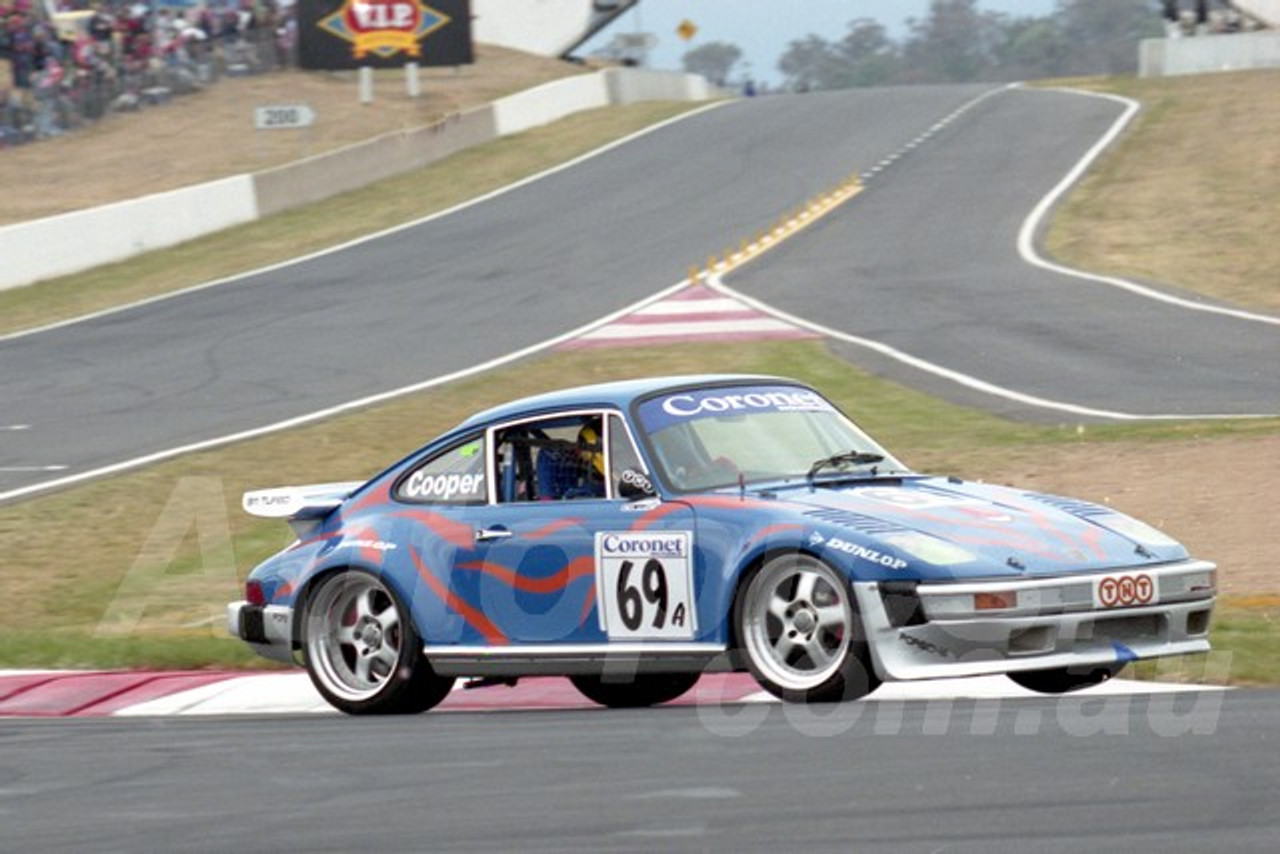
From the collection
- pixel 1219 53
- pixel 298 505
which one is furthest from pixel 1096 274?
pixel 1219 53

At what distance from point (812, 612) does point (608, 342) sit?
18171mm

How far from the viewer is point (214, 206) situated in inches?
1596

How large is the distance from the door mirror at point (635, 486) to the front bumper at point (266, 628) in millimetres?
1739

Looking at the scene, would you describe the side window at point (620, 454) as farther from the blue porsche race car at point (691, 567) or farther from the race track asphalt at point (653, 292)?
the race track asphalt at point (653, 292)

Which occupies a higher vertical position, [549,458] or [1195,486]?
[549,458]

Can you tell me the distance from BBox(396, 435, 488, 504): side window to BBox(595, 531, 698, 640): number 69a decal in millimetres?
817

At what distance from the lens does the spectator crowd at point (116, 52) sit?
146 ft

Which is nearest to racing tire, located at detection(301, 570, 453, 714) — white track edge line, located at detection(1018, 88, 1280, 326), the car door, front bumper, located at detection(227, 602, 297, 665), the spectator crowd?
front bumper, located at detection(227, 602, 297, 665)

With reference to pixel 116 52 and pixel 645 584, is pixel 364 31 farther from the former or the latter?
pixel 645 584

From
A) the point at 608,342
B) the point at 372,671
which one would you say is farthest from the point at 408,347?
the point at 372,671

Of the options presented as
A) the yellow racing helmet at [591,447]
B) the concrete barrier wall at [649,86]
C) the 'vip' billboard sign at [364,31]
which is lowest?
the concrete barrier wall at [649,86]

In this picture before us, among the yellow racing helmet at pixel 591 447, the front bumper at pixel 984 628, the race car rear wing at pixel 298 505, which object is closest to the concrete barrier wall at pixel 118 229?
the race car rear wing at pixel 298 505

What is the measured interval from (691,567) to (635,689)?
3.71 feet

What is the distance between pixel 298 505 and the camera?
34.0 ft
